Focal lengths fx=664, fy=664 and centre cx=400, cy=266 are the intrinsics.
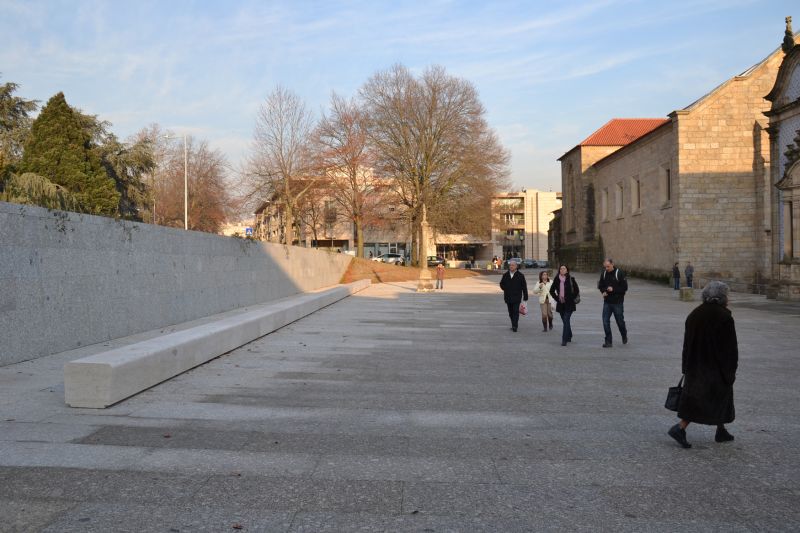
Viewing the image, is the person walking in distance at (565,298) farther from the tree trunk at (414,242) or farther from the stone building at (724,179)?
the tree trunk at (414,242)

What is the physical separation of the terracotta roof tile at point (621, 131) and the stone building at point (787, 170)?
28442 mm

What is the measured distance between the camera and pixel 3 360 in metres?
8.91

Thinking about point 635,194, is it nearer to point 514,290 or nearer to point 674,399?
point 514,290

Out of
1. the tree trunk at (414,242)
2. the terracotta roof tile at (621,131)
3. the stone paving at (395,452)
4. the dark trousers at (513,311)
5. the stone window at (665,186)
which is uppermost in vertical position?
the terracotta roof tile at (621,131)

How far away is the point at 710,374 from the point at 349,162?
4373 cm

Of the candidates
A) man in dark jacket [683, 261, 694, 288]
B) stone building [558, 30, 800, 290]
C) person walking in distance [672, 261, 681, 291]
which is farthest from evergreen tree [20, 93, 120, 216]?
stone building [558, 30, 800, 290]

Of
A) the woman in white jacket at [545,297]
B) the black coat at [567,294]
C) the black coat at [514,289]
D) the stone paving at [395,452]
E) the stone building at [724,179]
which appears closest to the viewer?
the stone paving at [395,452]

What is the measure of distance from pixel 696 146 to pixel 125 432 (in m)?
37.4

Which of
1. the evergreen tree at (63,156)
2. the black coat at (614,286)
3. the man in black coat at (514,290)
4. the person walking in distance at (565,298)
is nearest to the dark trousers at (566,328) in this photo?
the person walking in distance at (565,298)

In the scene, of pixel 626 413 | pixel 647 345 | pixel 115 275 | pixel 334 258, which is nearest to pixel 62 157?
pixel 334 258

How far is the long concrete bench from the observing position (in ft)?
23.2

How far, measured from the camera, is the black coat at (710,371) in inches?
229

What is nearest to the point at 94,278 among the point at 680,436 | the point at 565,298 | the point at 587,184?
the point at 565,298

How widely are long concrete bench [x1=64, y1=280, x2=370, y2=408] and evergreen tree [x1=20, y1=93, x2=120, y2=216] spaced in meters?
26.2
